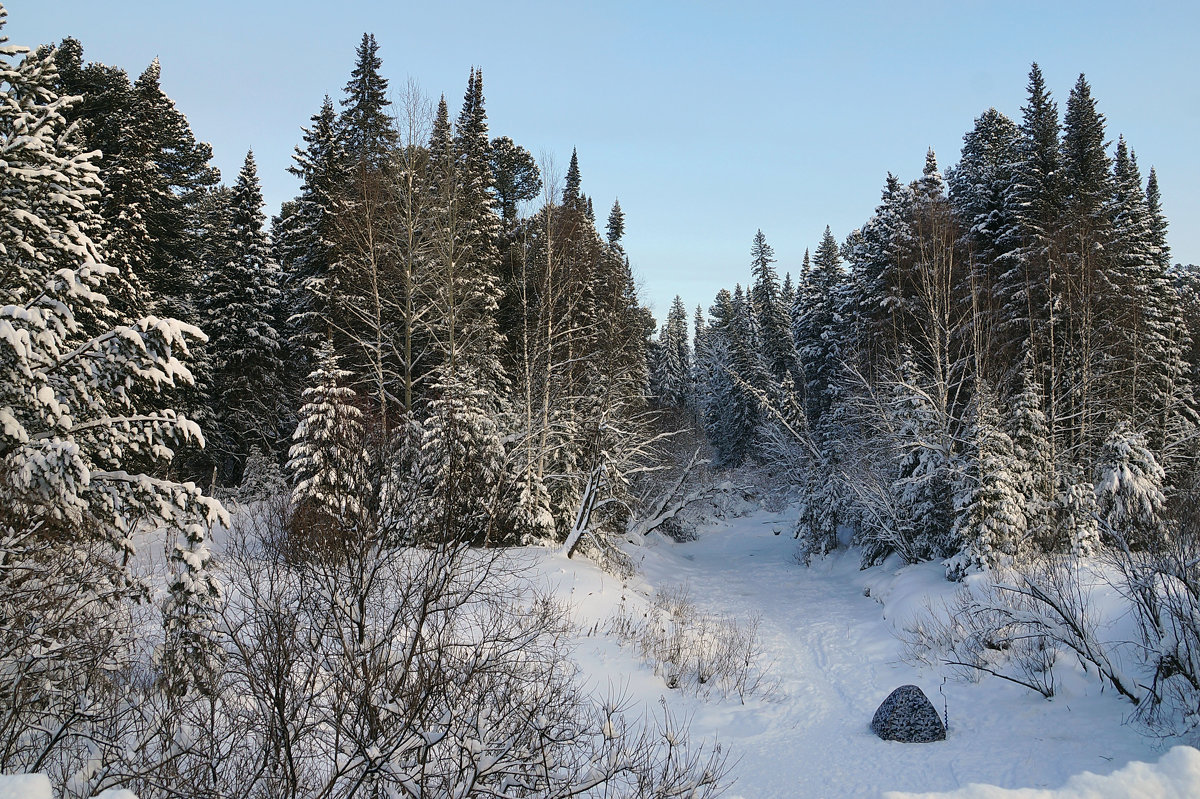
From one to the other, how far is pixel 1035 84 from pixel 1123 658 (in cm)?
2567

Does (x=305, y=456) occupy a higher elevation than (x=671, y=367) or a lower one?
lower

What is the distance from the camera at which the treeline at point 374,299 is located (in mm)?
18234

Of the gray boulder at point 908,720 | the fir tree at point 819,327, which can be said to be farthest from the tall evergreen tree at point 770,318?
the gray boulder at point 908,720

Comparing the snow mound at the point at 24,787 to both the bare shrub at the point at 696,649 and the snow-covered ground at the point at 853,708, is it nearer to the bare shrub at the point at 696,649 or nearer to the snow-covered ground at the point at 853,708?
the snow-covered ground at the point at 853,708

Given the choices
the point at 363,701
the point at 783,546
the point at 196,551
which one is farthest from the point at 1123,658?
the point at 783,546

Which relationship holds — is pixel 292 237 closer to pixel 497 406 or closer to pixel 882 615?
pixel 497 406

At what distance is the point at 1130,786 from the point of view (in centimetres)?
595

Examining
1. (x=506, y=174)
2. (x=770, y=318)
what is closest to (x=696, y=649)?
(x=506, y=174)

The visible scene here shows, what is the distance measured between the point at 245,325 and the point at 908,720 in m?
24.9

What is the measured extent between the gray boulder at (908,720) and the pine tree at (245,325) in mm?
21859

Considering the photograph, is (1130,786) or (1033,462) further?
(1033,462)

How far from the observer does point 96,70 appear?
24.6 meters

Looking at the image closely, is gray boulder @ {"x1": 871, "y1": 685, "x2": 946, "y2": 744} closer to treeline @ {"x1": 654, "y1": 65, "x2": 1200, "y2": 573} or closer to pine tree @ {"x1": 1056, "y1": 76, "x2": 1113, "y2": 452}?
treeline @ {"x1": 654, "y1": 65, "x2": 1200, "y2": 573}

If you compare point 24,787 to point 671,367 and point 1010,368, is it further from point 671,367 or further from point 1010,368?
point 671,367
